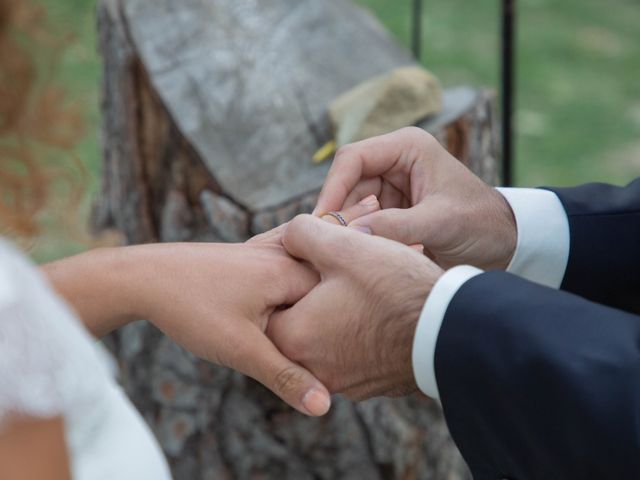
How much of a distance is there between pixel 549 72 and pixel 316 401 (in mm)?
3530

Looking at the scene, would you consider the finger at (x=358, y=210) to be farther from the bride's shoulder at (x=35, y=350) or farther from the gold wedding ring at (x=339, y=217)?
the bride's shoulder at (x=35, y=350)

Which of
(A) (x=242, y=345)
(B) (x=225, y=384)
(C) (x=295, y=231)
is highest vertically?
(C) (x=295, y=231)

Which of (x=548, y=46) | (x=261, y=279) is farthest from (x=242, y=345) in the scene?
(x=548, y=46)

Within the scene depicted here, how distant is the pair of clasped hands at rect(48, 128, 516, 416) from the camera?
120 cm

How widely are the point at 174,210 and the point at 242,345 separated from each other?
661 millimetres

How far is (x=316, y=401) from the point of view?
1.24 m

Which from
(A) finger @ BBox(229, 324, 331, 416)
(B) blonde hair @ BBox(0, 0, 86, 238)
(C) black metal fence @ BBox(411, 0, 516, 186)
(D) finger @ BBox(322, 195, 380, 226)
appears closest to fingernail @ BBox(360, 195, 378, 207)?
(D) finger @ BBox(322, 195, 380, 226)

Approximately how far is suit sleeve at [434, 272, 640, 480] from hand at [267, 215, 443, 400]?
9 cm

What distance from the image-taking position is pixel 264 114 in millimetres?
1966

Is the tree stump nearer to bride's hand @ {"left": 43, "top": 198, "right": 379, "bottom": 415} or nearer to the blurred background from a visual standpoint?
bride's hand @ {"left": 43, "top": 198, "right": 379, "bottom": 415}

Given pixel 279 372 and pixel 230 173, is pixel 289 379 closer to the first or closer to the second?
pixel 279 372

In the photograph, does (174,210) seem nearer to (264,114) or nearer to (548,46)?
(264,114)

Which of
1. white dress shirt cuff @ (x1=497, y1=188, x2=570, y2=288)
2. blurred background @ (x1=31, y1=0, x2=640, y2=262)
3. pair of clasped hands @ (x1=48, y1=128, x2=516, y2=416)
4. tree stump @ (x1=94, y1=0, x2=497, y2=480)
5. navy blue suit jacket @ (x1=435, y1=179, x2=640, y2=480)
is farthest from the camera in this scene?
blurred background @ (x1=31, y1=0, x2=640, y2=262)

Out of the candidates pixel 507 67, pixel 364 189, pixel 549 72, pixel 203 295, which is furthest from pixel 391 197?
pixel 549 72
